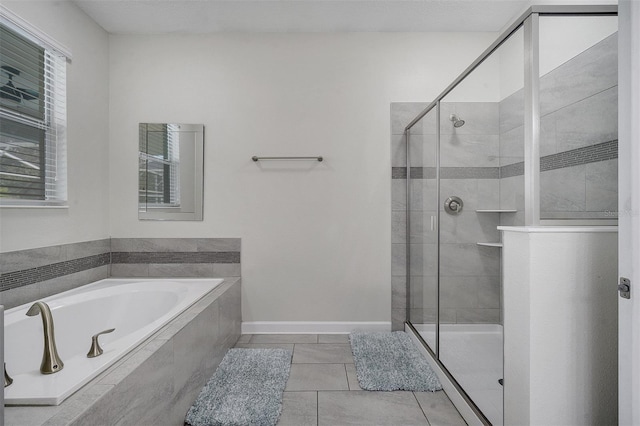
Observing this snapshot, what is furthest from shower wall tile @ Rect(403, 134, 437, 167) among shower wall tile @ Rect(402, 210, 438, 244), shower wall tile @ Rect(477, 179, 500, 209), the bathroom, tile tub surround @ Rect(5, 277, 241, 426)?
tile tub surround @ Rect(5, 277, 241, 426)

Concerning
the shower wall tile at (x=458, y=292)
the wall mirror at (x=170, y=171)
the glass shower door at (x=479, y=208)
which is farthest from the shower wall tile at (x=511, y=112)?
the wall mirror at (x=170, y=171)

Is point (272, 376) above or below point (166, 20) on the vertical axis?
below

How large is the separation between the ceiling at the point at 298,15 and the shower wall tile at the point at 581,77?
149 cm

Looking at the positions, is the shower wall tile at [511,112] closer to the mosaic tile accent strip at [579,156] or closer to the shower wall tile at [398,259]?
the mosaic tile accent strip at [579,156]

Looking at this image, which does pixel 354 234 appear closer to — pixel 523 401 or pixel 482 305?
pixel 482 305

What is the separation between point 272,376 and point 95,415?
122cm

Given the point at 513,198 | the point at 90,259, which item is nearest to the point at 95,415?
the point at 513,198

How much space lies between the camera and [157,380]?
132 centimetres

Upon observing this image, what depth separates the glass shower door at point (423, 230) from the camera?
2.18 metres

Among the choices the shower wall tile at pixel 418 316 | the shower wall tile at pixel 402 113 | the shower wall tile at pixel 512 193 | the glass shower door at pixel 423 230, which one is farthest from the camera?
the shower wall tile at pixel 402 113

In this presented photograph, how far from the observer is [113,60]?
9.29 feet

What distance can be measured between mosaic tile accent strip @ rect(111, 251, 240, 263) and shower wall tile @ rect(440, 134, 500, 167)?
179 cm

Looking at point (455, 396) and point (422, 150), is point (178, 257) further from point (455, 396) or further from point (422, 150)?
point (455, 396)

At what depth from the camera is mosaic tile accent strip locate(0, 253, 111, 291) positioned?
1870 mm
